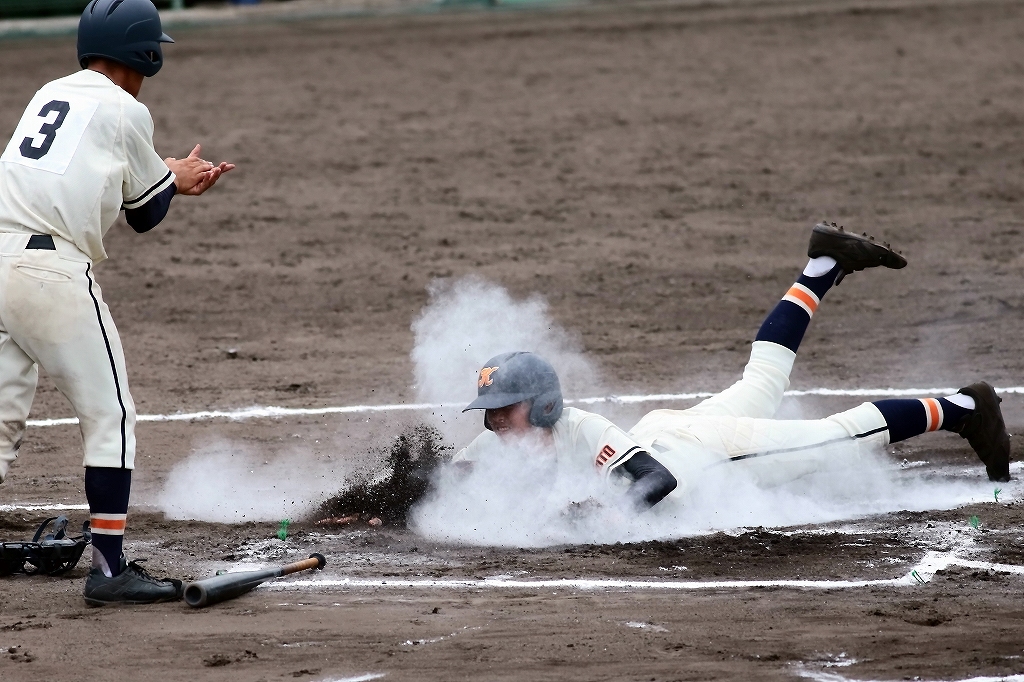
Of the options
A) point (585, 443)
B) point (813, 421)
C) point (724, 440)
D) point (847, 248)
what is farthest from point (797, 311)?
point (585, 443)

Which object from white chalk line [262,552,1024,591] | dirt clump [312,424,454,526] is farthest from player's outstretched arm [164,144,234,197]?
dirt clump [312,424,454,526]

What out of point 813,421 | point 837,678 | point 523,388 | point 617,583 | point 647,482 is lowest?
point 837,678

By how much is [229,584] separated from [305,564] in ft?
1.21

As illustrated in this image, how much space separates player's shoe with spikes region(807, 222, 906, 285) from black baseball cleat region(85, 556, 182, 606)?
3699 mm

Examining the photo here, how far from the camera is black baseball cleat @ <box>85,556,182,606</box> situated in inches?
201

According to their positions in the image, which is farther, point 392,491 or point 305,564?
point 392,491

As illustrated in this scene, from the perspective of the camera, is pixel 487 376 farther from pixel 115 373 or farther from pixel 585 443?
pixel 115 373

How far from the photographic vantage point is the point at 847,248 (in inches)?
277

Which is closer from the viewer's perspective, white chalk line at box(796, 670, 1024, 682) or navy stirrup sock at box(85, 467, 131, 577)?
white chalk line at box(796, 670, 1024, 682)

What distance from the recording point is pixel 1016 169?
12.3 metres

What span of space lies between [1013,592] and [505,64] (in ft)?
38.3

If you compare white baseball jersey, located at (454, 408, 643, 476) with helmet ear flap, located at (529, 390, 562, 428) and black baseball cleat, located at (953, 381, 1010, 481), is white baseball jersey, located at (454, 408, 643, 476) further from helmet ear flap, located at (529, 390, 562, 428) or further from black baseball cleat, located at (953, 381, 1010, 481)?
black baseball cleat, located at (953, 381, 1010, 481)

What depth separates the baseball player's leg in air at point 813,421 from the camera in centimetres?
635

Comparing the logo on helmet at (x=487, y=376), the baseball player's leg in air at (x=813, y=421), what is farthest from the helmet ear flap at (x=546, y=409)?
the baseball player's leg in air at (x=813, y=421)
